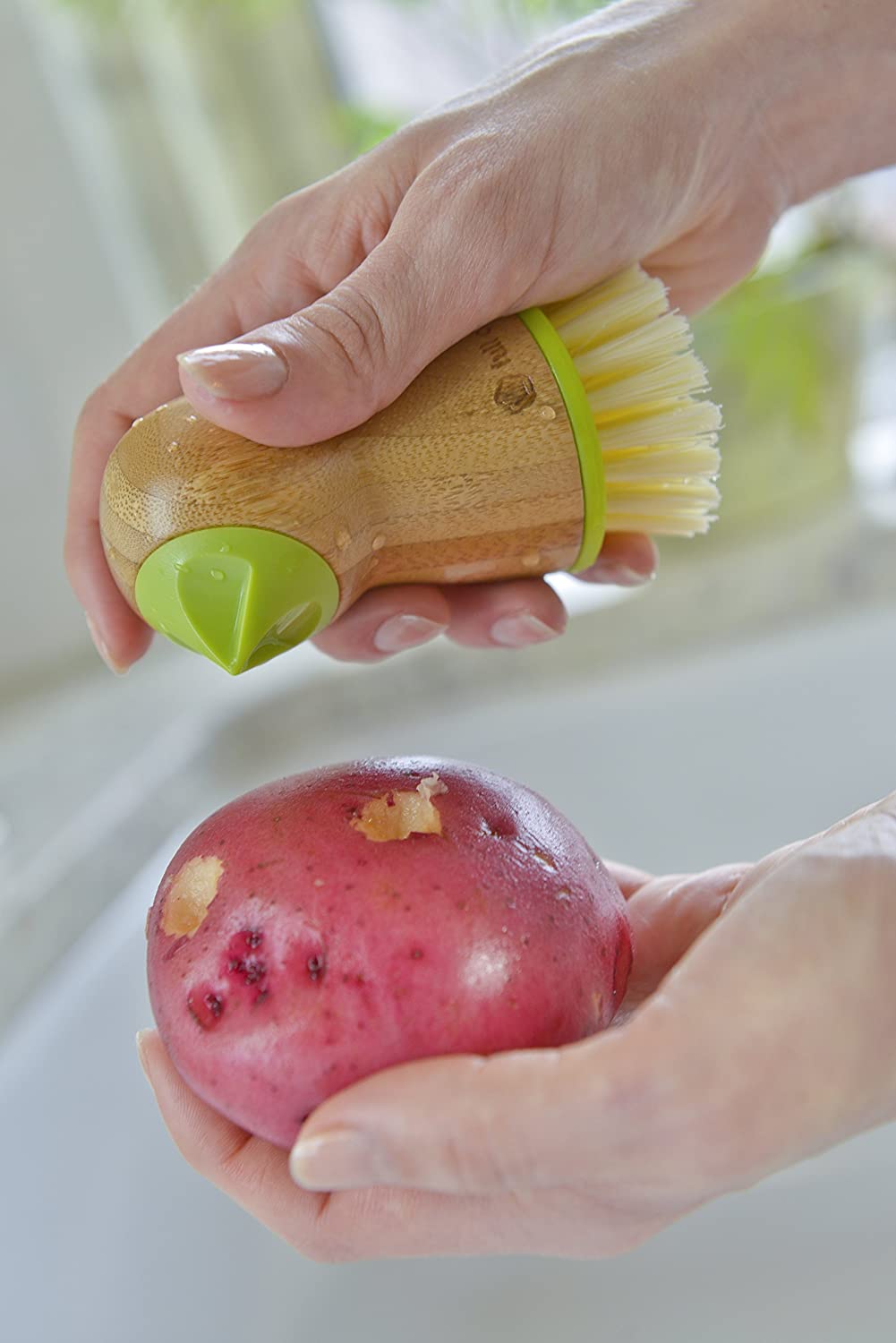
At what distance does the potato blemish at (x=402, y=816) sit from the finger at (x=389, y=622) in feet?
0.53

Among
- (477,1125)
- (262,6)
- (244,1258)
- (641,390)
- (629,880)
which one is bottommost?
(244,1258)

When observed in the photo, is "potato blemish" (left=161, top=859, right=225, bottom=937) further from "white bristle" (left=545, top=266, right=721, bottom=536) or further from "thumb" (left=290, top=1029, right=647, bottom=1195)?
"white bristle" (left=545, top=266, right=721, bottom=536)

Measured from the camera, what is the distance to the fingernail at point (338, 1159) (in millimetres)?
418

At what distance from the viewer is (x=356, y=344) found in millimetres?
515

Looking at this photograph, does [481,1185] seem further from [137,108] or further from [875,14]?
[137,108]

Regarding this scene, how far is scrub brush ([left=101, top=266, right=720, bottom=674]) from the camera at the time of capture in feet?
1.62

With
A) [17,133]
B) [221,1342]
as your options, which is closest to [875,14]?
[221,1342]

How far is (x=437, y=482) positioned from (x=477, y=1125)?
0.84 ft

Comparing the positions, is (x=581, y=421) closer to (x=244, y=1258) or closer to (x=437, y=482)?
(x=437, y=482)

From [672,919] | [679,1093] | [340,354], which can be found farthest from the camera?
[672,919]

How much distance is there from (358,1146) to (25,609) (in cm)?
112

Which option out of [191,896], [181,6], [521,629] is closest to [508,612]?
[521,629]

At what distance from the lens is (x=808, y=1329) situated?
72cm

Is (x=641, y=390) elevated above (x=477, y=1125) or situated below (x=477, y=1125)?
above
